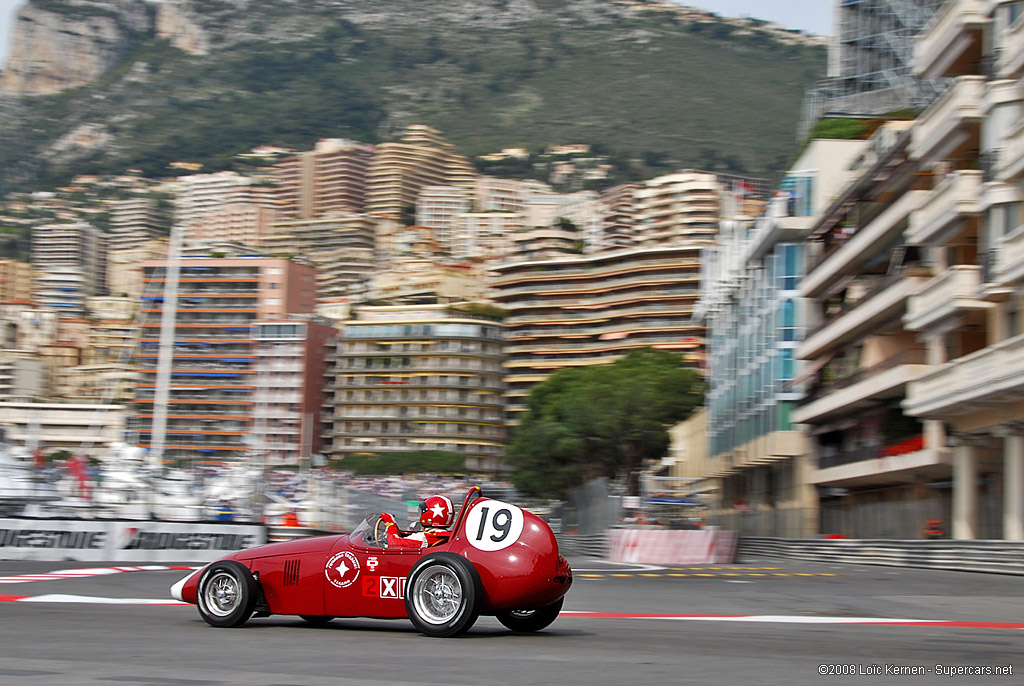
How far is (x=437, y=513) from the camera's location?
10.1 meters

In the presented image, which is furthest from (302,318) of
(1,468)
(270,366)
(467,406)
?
(1,468)

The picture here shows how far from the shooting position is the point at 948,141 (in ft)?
106

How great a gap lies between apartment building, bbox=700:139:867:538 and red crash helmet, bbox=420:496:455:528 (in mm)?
36207

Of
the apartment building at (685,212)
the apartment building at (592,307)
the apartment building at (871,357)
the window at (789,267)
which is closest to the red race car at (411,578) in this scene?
the apartment building at (871,357)

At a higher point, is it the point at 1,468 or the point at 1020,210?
the point at 1020,210

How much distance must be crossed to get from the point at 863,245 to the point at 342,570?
111 feet

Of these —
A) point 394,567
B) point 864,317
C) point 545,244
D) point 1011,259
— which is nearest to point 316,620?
point 394,567

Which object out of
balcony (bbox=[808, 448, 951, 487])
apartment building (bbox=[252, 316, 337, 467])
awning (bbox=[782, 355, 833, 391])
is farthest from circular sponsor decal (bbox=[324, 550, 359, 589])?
apartment building (bbox=[252, 316, 337, 467])

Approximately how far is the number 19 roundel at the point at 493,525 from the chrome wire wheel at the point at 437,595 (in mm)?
337

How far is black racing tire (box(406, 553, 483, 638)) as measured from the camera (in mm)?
9383

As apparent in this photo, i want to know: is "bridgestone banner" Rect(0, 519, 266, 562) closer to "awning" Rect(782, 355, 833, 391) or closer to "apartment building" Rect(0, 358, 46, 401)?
"awning" Rect(782, 355, 833, 391)

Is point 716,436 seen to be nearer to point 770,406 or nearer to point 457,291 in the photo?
point 770,406

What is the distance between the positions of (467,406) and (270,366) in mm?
24774

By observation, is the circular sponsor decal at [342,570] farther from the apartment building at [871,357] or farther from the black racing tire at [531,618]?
the apartment building at [871,357]
